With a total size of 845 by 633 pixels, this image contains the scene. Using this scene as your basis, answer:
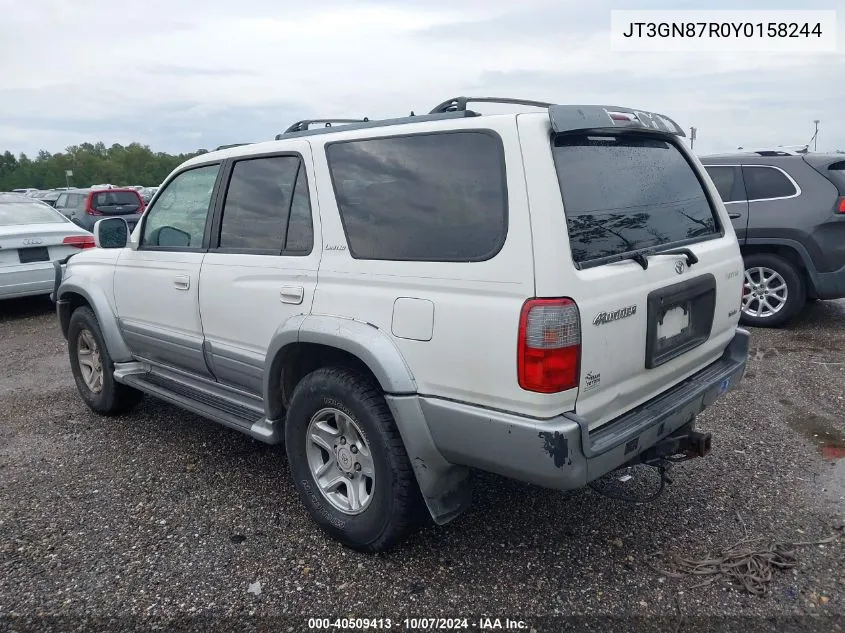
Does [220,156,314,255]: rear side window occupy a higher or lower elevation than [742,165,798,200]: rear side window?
higher

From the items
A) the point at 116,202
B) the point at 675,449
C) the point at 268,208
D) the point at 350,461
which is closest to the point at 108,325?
the point at 268,208

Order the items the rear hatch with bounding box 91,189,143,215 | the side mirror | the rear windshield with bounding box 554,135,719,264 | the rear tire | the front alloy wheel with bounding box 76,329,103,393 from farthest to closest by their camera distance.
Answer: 1. the rear hatch with bounding box 91,189,143,215
2. the rear tire
3. the front alloy wheel with bounding box 76,329,103,393
4. the side mirror
5. the rear windshield with bounding box 554,135,719,264

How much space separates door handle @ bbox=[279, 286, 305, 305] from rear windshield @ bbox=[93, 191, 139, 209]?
1380 cm

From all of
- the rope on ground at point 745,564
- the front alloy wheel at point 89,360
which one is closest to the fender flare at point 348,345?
the rope on ground at point 745,564

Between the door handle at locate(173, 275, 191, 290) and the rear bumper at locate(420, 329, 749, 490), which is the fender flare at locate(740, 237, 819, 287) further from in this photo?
the door handle at locate(173, 275, 191, 290)

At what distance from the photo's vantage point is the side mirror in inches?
174

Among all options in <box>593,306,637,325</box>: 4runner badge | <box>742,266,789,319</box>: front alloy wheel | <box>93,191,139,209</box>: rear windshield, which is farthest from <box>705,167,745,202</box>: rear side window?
<box>93,191,139,209</box>: rear windshield

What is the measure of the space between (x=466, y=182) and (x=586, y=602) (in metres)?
1.75

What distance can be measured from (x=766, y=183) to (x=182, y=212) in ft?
18.8

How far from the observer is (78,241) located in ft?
27.8

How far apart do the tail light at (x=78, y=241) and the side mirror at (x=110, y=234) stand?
14.9ft

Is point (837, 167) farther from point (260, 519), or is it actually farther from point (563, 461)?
point (260, 519)

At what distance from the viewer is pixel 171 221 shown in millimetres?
4066

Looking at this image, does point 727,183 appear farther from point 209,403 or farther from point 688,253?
point 209,403
